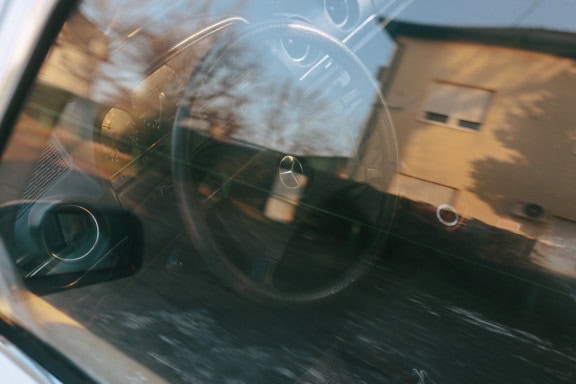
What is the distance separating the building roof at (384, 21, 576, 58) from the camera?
1.34 meters

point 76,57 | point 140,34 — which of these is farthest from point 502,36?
point 76,57

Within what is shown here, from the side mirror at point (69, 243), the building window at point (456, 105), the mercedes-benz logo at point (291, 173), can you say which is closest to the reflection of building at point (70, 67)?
the side mirror at point (69, 243)

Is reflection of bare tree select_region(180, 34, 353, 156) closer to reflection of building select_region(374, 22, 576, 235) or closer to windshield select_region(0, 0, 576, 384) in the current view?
windshield select_region(0, 0, 576, 384)

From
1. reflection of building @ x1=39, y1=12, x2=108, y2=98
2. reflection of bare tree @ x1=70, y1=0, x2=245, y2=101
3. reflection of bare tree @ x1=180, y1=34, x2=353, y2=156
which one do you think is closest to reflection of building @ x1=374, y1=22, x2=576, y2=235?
reflection of bare tree @ x1=180, y1=34, x2=353, y2=156

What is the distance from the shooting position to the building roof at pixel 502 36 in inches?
52.7

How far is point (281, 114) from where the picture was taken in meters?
1.87

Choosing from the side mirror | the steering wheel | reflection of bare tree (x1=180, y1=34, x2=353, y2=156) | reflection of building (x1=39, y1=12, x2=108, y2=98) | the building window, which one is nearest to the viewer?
the building window

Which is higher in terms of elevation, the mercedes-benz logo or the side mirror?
the mercedes-benz logo

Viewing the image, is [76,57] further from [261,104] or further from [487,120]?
[487,120]

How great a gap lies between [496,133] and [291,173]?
26.7 inches

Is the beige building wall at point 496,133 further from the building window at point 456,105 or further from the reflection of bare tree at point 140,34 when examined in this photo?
the reflection of bare tree at point 140,34

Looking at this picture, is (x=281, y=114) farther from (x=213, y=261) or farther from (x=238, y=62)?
(x=213, y=261)

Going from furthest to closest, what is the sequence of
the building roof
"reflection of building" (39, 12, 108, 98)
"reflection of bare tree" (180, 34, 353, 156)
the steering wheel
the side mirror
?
the side mirror < "reflection of building" (39, 12, 108, 98) < "reflection of bare tree" (180, 34, 353, 156) < the steering wheel < the building roof

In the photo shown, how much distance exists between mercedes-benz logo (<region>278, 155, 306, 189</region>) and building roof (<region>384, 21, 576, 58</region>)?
0.51 metres
